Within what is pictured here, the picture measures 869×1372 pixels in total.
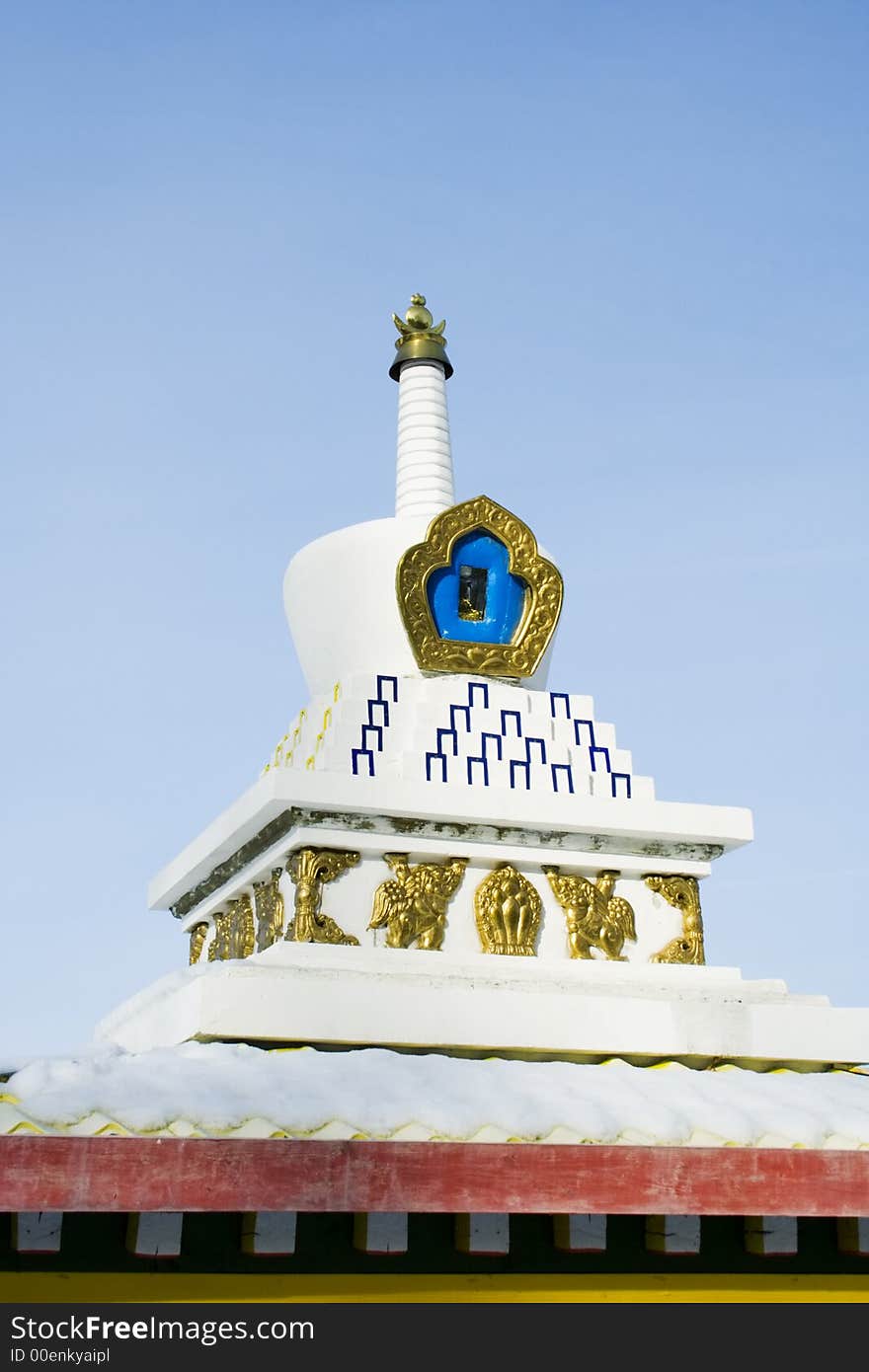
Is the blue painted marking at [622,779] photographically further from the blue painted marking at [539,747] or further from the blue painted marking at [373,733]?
the blue painted marking at [373,733]

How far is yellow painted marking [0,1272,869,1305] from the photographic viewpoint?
585 centimetres

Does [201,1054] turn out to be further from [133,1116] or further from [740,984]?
[740,984]

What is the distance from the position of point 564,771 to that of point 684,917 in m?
1.47

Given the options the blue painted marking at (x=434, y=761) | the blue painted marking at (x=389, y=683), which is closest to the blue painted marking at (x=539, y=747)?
the blue painted marking at (x=434, y=761)

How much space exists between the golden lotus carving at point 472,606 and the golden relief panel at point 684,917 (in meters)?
2.13

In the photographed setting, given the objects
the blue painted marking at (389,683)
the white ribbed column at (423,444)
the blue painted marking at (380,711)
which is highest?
the white ribbed column at (423,444)

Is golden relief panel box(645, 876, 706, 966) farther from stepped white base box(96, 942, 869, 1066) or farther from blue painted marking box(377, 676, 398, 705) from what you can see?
blue painted marking box(377, 676, 398, 705)

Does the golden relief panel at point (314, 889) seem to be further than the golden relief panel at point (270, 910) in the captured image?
No

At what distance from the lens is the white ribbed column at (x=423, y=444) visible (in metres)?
13.8

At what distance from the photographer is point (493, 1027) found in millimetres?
9234

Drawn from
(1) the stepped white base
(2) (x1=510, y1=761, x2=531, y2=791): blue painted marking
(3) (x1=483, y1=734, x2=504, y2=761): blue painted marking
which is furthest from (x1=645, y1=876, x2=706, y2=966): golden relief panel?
(3) (x1=483, y1=734, x2=504, y2=761): blue painted marking

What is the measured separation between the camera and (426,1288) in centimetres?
624

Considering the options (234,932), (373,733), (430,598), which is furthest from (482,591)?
(234,932)
